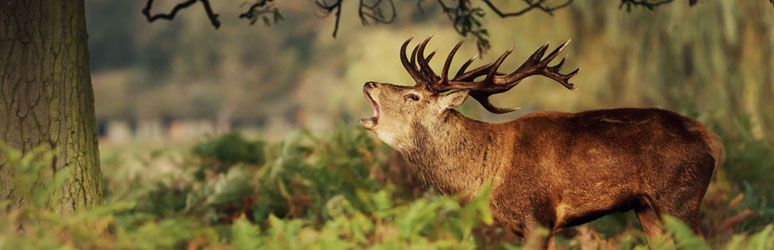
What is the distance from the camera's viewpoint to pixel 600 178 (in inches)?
149

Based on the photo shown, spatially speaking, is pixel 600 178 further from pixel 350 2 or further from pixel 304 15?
pixel 304 15

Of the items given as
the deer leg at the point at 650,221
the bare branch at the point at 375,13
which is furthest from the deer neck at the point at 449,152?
the bare branch at the point at 375,13

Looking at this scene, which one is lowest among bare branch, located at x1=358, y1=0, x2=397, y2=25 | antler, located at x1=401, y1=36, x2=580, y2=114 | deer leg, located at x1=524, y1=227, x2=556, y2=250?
deer leg, located at x1=524, y1=227, x2=556, y2=250

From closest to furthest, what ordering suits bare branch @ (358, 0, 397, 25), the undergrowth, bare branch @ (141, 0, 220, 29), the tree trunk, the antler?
the undergrowth → the tree trunk → the antler → bare branch @ (141, 0, 220, 29) → bare branch @ (358, 0, 397, 25)

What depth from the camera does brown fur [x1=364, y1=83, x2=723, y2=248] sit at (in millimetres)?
3762

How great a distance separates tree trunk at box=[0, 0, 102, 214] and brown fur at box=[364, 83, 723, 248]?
170cm

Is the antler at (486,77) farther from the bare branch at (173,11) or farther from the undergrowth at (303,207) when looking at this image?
the bare branch at (173,11)

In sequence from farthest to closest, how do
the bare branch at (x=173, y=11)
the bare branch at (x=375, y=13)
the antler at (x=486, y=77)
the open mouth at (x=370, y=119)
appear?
the bare branch at (x=375, y=13) < the bare branch at (x=173, y=11) < the antler at (x=486, y=77) < the open mouth at (x=370, y=119)

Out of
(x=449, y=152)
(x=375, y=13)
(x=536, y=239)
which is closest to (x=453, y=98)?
(x=449, y=152)

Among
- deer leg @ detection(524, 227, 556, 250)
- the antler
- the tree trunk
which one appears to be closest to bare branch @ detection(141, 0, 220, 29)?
the tree trunk

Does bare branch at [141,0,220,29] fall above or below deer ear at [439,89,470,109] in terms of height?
above

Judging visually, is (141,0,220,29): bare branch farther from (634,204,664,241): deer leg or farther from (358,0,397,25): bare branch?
(634,204,664,241): deer leg

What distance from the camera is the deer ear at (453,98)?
4.09 m

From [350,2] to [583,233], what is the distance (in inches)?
1600
